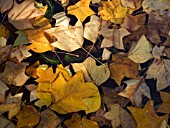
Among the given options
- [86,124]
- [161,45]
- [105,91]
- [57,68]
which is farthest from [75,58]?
[161,45]

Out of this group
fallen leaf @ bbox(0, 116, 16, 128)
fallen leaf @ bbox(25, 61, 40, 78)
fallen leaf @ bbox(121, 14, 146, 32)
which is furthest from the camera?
fallen leaf @ bbox(121, 14, 146, 32)

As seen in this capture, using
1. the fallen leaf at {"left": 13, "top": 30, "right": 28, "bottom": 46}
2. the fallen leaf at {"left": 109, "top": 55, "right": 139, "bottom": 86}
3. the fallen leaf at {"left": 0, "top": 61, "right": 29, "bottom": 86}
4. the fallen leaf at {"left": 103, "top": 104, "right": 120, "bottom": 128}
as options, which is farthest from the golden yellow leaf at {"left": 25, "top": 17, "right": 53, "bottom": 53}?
the fallen leaf at {"left": 103, "top": 104, "right": 120, "bottom": 128}

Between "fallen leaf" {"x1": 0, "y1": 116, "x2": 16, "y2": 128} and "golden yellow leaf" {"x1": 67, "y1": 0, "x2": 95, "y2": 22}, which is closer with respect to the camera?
"fallen leaf" {"x1": 0, "y1": 116, "x2": 16, "y2": 128}

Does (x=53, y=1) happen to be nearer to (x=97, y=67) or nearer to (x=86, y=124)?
(x=97, y=67)

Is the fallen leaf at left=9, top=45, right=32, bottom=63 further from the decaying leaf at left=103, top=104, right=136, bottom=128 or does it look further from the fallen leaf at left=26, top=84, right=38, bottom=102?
the decaying leaf at left=103, top=104, right=136, bottom=128

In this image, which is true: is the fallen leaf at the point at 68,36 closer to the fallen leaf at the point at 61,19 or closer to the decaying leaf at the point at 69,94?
the fallen leaf at the point at 61,19

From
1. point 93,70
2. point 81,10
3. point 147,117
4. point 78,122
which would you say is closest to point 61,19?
point 81,10
